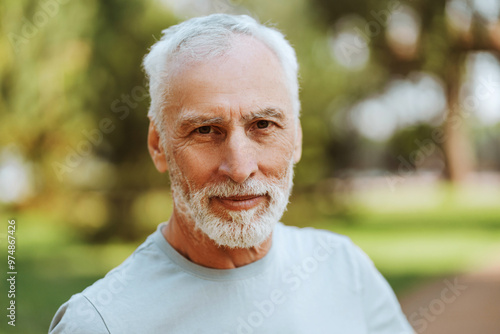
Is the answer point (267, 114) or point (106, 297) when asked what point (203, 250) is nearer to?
point (106, 297)

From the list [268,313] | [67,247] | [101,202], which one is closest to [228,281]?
[268,313]

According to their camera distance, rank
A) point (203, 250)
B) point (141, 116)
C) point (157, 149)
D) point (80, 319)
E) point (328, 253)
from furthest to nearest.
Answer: point (141, 116) → point (328, 253) → point (157, 149) → point (203, 250) → point (80, 319)

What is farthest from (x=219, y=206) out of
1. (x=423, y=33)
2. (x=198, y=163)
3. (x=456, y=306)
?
(x=423, y=33)

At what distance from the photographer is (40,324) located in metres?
6.59

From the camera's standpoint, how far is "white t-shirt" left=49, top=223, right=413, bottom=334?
170 centimetres

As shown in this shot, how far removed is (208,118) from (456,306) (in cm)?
719

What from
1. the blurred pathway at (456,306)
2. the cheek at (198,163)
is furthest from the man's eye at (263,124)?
the blurred pathway at (456,306)

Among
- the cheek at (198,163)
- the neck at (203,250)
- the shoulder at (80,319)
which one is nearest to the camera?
the shoulder at (80,319)

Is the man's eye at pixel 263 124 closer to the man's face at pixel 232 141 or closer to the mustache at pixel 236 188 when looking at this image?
the man's face at pixel 232 141

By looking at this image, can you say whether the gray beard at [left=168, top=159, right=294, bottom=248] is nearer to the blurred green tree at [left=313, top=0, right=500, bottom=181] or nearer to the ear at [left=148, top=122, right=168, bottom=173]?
the ear at [left=148, top=122, right=168, bottom=173]

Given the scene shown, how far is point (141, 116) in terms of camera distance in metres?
8.94

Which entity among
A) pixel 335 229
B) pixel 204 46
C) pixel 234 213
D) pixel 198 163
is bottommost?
pixel 335 229

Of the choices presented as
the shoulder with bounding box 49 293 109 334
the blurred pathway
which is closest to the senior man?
the shoulder with bounding box 49 293 109 334

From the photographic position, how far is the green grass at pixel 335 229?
796 centimetres
